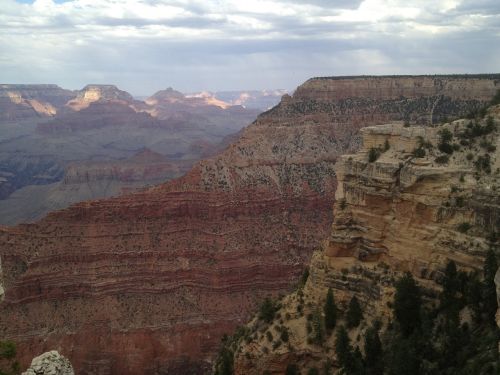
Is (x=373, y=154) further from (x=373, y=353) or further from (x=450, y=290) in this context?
(x=373, y=353)

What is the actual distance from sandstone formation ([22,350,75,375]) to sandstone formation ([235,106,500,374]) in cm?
1273

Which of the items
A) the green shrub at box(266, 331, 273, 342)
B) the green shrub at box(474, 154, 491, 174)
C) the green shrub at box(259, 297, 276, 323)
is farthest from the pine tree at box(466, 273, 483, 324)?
the green shrub at box(259, 297, 276, 323)

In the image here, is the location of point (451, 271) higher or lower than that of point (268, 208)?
higher

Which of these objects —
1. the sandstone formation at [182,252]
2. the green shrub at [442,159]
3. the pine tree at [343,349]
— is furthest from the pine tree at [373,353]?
the sandstone formation at [182,252]

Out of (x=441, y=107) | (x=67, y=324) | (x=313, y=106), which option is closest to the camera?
(x=67, y=324)

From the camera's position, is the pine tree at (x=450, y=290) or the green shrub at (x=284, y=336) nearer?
the pine tree at (x=450, y=290)

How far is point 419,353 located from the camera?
25.6 metres

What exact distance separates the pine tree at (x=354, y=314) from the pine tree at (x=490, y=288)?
6609 mm

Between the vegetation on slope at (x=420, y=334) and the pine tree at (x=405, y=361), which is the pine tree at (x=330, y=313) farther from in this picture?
the pine tree at (x=405, y=361)

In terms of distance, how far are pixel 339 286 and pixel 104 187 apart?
12045 cm

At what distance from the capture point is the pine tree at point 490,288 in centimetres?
2447

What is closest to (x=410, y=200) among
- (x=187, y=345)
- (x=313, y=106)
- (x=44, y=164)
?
(x=187, y=345)

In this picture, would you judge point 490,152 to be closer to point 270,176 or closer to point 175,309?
point 175,309

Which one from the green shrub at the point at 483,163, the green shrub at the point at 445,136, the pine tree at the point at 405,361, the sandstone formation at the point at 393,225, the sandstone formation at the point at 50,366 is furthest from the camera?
the green shrub at the point at 445,136
